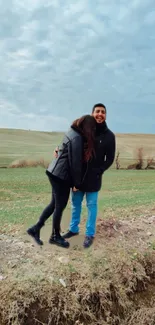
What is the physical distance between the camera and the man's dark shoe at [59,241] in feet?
18.6

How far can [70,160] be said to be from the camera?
16.4 feet

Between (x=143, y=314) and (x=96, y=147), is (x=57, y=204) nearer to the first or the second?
(x=96, y=147)

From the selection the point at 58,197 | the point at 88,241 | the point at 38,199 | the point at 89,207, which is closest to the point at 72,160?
the point at 58,197

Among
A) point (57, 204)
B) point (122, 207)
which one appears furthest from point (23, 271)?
point (122, 207)

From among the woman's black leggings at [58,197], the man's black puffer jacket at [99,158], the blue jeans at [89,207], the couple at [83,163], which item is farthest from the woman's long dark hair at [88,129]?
the blue jeans at [89,207]

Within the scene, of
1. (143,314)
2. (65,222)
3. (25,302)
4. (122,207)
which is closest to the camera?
(25,302)

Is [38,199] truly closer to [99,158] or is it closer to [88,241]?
[88,241]

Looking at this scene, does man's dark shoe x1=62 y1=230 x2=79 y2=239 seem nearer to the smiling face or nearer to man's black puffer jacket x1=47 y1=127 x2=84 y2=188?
man's black puffer jacket x1=47 y1=127 x2=84 y2=188

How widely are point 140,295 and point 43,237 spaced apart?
6.54ft

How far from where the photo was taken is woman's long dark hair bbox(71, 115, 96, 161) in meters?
4.99

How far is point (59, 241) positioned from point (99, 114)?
2186 millimetres

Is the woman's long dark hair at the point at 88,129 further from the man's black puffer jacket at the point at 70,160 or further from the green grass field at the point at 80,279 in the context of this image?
the green grass field at the point at 80,279

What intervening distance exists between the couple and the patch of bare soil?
462mm

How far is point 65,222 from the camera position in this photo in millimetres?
7320
